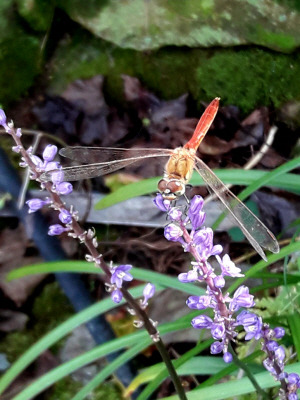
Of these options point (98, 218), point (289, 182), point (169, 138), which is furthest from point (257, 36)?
point (98, 218)

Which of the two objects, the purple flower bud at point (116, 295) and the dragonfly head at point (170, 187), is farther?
the dragonfly head at point (170, 187)

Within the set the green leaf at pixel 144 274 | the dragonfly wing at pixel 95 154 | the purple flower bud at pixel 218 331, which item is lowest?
the green leaf at pixel 144 274

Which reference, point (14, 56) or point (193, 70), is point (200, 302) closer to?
point (193, 70)

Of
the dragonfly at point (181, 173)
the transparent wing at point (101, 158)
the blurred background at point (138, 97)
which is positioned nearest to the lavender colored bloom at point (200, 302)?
the dragonfly at point (181, 173)

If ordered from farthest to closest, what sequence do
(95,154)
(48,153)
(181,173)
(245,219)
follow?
(95,154) → (181,173) → (245,219) → (48,153)

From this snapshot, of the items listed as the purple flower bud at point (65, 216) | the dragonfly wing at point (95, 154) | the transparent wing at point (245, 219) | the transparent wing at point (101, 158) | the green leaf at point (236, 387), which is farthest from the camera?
the dragonfly wing at point (95, 154)

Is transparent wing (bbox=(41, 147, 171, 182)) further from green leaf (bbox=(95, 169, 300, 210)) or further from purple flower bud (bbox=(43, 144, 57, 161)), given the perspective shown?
purple flower bud (bbox=(43, 144, 57, 161))

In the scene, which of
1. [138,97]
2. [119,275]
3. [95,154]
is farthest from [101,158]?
[138,97]

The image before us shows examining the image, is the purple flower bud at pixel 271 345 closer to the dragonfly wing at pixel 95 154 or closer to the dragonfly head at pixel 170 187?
the dragonfly head at pixel 170 187
